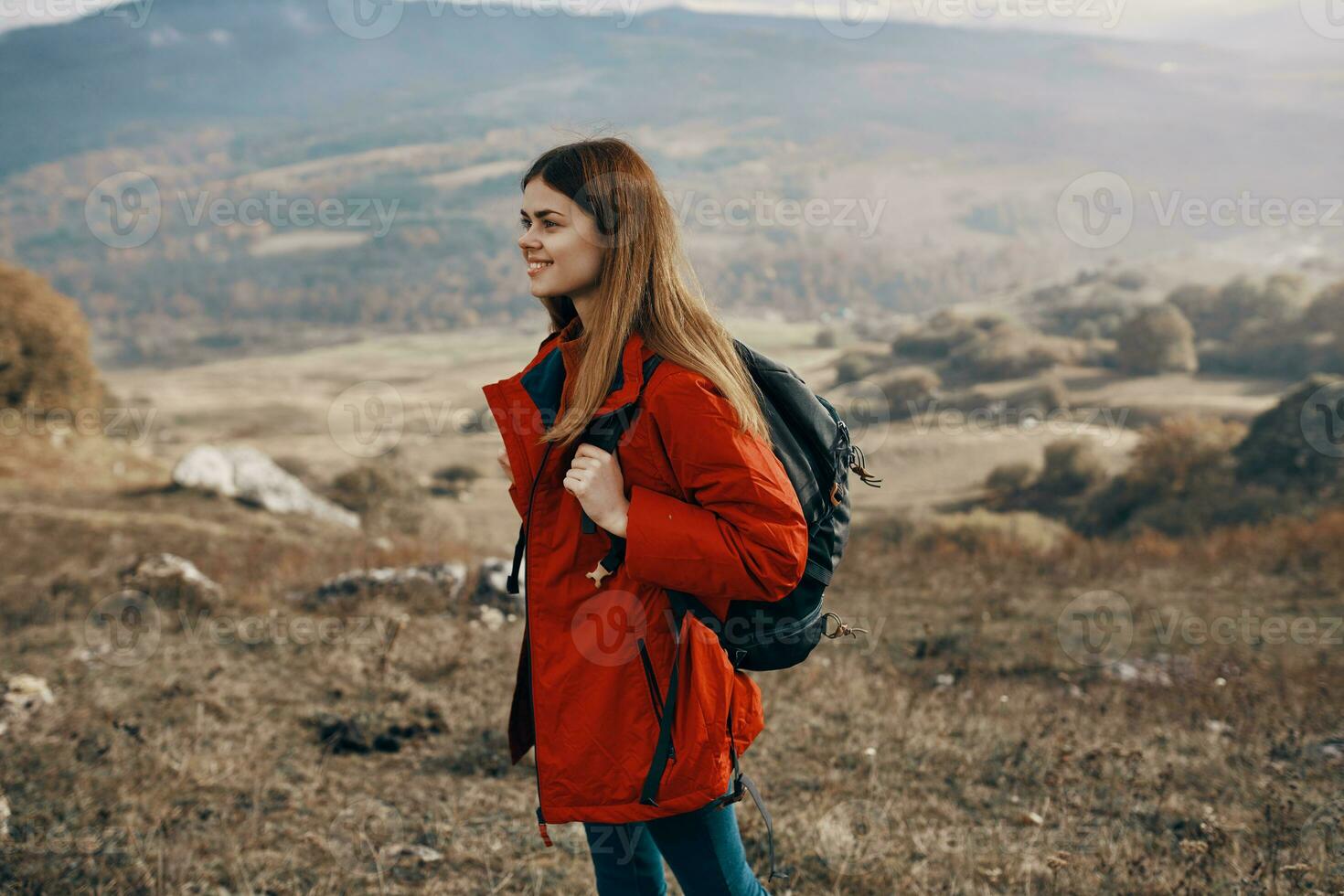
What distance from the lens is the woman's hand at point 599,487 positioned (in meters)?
1.57

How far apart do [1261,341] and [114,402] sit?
3322 centimetres

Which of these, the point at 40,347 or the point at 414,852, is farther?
the point at 40,347

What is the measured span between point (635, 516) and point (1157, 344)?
1229 inches

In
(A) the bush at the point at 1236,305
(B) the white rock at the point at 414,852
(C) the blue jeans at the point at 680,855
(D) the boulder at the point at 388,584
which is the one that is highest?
(C) the blue jeans at the point at 680,855

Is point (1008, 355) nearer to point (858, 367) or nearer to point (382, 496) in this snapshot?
point (858, 367)

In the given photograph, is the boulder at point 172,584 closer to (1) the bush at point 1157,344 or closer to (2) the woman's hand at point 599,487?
(2) the woman's hand at point 599,487

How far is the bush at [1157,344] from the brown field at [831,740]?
21.8 meters

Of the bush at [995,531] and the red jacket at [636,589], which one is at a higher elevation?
the red jacket at [636,589]

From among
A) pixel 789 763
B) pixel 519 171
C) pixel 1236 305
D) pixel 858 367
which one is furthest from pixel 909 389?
pixel 519 171

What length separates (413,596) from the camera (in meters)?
6.61

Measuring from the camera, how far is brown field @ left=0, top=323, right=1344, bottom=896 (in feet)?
10.2

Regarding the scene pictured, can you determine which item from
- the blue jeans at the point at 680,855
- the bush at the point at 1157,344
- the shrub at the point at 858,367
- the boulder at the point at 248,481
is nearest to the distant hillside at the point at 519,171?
the shrub at the point at 858,367

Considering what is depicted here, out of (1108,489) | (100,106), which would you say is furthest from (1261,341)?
(100,106)

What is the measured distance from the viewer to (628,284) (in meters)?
Answer: 1.69
